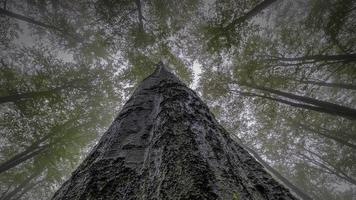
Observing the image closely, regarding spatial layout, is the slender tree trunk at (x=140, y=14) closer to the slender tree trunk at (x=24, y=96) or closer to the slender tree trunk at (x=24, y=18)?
the slender tree trunk at (x=24, y=18)

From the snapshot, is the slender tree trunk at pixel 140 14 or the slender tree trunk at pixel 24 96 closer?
the slender tree trunk at pixel 24 96

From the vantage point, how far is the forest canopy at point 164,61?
709 cm

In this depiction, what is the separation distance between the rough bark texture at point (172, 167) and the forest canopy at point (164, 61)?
223 inches

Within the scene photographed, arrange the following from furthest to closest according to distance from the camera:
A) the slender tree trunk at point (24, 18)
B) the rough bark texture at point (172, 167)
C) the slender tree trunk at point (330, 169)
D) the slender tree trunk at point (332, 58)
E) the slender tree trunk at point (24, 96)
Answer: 1. the slender tree trunk at point (330, 169)
2. the slender tree trunk at point (24, 18)
3. the slender tree trunk at point (24, 96)
4. the slender tree trunk at point (332, 58)
5. the rough bark texture at point (172, 167)

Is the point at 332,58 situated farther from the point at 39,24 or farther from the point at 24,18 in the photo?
the point at 24,18

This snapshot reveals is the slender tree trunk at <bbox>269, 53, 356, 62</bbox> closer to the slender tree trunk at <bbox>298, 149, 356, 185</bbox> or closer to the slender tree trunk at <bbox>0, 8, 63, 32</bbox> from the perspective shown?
the slender tree trunk at <bbox>298, 149, 356, 185</bbox>

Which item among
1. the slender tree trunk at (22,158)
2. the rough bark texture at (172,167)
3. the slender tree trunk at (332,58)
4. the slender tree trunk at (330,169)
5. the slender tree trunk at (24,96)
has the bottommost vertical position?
the rough bark texture at (172,167)

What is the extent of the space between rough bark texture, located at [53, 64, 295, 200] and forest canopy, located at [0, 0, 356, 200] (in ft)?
18.5

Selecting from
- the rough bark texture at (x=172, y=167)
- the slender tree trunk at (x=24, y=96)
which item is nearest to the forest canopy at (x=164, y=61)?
the slender tree trunk at (x=24, y=96)

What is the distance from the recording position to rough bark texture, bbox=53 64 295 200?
33.4 inches

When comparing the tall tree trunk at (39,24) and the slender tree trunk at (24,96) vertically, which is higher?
the tall tree trunk at (39,24)

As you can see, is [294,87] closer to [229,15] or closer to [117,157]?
[229,15]

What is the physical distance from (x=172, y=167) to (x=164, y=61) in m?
8.93

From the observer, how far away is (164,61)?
959 centimetres
